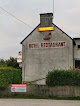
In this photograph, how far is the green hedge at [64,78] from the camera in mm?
18156

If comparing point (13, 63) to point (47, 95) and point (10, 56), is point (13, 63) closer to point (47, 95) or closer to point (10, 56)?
point (10, 56)

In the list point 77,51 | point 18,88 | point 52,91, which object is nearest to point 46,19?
point 77,51

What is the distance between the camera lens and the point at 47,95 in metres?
18.7

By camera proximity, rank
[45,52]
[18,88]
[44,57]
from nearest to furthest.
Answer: [18,88], [44,57], [45,52]

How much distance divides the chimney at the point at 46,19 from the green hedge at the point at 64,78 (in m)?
12.2

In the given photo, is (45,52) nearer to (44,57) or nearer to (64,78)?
(44,57)

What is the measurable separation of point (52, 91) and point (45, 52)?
10854 mm

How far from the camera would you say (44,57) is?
94.1ft

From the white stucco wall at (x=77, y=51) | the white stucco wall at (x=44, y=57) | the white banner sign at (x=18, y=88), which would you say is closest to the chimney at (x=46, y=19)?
the white stucco wall at (x=44, y=57)

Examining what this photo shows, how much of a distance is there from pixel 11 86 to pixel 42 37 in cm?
1172

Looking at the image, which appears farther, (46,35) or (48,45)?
(46,35)

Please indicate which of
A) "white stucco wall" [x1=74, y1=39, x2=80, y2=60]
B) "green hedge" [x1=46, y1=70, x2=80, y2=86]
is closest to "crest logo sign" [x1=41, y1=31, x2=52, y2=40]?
"white stucco wall" [x1=74, y1=39, x2=80, y2=60]

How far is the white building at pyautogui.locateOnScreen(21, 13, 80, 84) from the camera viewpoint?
92.6 feet
